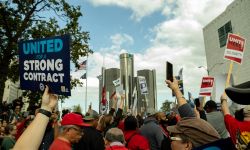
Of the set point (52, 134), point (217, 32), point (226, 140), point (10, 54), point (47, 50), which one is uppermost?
point (217, 32)

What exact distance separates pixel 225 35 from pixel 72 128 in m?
50.7

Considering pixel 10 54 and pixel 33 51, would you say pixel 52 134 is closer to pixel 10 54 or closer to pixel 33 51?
pixel 33 51

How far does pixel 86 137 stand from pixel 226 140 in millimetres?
3930

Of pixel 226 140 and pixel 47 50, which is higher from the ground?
pixel 47 50

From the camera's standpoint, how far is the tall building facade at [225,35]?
4541 centimetres

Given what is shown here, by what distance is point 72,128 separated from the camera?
4711 mm

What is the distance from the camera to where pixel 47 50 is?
4.73 meters

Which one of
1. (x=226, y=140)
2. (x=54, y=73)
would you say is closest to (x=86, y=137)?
(x=54, y=73)

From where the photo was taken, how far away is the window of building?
167 ft

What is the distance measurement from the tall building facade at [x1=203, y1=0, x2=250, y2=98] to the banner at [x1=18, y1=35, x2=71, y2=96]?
37.7 meters

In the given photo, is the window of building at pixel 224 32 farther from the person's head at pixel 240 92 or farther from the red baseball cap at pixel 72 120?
the person's head at pixel 240 92

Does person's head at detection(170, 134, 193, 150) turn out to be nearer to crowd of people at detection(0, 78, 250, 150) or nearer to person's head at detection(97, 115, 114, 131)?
crowd of people at detection(0, 78, 250, 150)

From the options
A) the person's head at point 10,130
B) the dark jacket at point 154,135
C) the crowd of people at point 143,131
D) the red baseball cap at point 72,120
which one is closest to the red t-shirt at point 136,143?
the crowd of people at point 143,131

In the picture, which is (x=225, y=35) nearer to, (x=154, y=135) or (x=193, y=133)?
(x=154, y=135)
